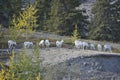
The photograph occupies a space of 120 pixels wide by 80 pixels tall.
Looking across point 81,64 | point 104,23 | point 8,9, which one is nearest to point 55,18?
point 104,23

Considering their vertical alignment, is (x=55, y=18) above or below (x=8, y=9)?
below

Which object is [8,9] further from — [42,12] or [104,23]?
[104,23]

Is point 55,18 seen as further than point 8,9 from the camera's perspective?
Yes

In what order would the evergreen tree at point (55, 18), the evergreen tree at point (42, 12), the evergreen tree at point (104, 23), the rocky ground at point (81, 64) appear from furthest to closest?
1. the evergreen tree at point (42, 12)
2. the evergreen tree at point (55, 18)
3. the evergreen tree at point (104, 23)
4. the rocky ground at point (81, 64)

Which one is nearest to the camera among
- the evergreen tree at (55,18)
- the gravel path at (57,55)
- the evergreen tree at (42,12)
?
the gravel path at (57,55)

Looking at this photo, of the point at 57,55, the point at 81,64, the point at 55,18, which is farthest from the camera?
the point at 55,18

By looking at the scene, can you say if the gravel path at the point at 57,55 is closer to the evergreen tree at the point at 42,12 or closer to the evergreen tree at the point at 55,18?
the evergreen tree at the point at 55,18

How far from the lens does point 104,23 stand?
190ft

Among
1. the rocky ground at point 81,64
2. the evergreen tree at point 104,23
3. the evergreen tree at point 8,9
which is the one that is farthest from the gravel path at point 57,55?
the evergreen tree at point 104,23

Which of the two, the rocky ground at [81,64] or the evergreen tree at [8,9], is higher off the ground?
the evergreen tree at [8,9]

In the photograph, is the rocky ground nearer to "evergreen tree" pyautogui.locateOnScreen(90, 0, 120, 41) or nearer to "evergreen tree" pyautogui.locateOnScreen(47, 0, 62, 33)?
"evergreen tree" pyautogui.locateOnScreen(90, 0, 120, 41)

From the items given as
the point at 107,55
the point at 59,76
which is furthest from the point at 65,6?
the point at 59,76

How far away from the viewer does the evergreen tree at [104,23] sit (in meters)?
56.8

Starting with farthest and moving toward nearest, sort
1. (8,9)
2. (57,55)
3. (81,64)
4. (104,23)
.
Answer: (104,23) < (8,9) < (57,55) < (81,64)
